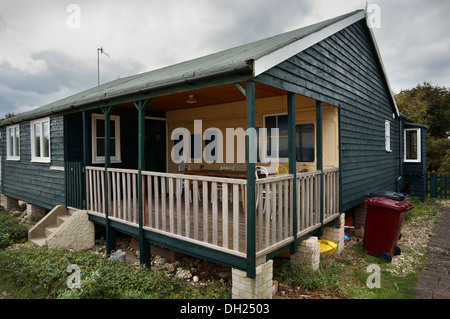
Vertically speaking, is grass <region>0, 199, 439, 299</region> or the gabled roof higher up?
the gabled roof

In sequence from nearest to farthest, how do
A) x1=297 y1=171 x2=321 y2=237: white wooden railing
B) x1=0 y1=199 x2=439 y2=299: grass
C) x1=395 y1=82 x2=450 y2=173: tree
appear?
x1=0 y1=199 x2=439 y2=299: grass → x1=297 y1=171 x2=321 y2=237: white wooden railing → x1=395 y1=82 x2=450 y2=173: tree

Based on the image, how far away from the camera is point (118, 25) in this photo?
10.4 meters

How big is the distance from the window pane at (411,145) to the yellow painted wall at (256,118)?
9.03 m

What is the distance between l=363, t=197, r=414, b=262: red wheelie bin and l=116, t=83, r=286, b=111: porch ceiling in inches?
121

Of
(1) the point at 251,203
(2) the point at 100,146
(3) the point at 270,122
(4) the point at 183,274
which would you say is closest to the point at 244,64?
(1) the point at 251,203

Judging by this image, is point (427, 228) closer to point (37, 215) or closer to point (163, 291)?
point (163, 291)

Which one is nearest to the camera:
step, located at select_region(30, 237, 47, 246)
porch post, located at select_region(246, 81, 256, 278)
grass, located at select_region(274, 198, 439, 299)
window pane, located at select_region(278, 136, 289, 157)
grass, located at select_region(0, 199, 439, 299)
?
porch post, located at select_region(246, 81, 256, 278)

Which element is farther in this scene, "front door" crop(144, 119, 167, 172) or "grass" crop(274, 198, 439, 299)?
"front door" crop(144, 119, 167, 172)

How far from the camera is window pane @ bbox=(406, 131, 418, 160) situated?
1270cm

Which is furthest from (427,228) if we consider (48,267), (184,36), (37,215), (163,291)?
(184,36)

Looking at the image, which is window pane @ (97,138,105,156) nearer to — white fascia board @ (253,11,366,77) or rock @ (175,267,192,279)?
rock @ (175,267,192,279)

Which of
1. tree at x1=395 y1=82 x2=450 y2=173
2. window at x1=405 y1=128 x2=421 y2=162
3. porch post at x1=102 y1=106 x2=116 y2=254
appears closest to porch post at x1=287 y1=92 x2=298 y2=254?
porch post at x1=102 y1=106 x2=116 y2=254

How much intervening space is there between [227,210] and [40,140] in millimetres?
7116

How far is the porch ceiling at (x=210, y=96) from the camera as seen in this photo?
5.40m
